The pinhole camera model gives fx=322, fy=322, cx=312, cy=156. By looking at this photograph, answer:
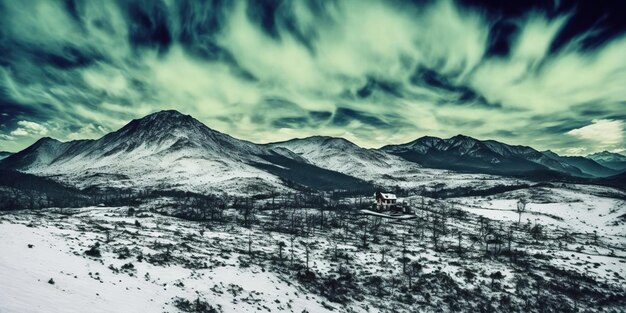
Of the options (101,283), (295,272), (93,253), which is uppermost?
(93,253)

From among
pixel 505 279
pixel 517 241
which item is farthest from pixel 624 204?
pixel 505 279

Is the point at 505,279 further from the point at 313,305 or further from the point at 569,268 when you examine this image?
the point at 313,305

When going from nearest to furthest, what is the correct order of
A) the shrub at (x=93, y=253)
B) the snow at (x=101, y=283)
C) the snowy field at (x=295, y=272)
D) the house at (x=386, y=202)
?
the snow at (x=101, y=283)
the snowy field at (x=295, y=272)
the shrub at (x=93, y=253)
the house at (x=386, y=202)

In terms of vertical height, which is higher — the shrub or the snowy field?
the shrub

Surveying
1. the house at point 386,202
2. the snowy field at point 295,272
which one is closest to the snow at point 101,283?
the snowy field at point 295,272

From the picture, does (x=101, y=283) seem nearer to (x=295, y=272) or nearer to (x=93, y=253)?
(x=93, y=253)

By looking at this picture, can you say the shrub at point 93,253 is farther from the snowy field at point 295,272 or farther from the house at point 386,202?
the house at point 386,202

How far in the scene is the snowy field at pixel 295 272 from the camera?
75.6 feet

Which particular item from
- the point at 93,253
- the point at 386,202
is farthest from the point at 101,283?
the point at 386,202

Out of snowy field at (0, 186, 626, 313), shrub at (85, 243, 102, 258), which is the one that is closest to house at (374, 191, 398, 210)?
snowy field at (0, 186, 626, 313)

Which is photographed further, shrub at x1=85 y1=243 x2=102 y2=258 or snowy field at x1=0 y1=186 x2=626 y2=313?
shrub at x1=85 y1=243 x2=102 y2=258

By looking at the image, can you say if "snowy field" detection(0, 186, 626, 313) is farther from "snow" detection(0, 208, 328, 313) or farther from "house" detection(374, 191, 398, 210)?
"house" detection(374, 191, 398, 210)

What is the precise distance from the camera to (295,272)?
150 ft

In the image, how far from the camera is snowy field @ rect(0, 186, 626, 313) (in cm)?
2305
